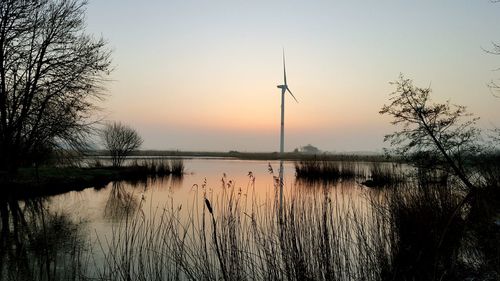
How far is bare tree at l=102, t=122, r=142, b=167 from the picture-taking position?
3353 cm

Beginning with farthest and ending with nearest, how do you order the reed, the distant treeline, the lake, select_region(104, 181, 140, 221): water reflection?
1. the distant treeline
2. the reed
3. select_region(104, 181, 140, 221): water reflection
4. the lake

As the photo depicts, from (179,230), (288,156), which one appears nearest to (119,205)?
(179,230)

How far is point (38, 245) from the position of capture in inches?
292

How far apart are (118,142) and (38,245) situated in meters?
27.4

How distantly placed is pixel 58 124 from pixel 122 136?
17466mm

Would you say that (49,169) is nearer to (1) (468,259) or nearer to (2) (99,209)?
(2) (99,209)

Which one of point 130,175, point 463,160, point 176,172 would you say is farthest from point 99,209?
point 176,172

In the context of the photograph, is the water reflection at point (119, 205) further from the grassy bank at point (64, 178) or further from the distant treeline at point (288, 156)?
the distant treeline at point (288, 156)

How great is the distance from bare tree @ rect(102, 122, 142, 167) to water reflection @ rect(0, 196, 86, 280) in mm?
19451

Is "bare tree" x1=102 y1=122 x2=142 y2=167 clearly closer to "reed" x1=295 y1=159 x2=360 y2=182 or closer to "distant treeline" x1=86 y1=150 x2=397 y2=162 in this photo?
"distant treeline" x1=86 y1=150 x2=397 y2=162

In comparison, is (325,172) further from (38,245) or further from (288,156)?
(288,156)

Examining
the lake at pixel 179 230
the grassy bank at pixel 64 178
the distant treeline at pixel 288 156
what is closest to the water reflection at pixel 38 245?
the lake at pixel 179 230

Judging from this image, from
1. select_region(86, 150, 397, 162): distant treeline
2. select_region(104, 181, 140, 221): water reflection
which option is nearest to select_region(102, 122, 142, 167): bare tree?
select_region(86, 150, 397, 162): distant treeline

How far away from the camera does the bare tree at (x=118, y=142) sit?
3353 cm
